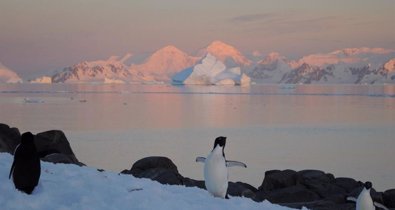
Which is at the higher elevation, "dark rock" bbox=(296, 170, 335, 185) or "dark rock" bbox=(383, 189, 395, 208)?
"dark rock" bbox=(296, 170, 335, 185)

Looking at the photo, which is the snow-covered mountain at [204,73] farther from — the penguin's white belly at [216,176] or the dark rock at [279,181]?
the penguin's white belly at [216,176]

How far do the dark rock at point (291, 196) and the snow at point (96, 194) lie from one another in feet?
20.4

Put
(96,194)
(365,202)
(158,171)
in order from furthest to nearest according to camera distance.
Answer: (158,171)
(365,202)
(96,194)

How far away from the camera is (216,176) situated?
33.2 feet

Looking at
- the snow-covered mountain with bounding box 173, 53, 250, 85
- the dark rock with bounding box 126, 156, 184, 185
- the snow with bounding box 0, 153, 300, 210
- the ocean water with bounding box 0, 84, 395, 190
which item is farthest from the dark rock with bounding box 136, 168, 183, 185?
the snow-covered mountain with bounding box 173, 53, 250, 85

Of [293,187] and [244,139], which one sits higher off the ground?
[293,187]

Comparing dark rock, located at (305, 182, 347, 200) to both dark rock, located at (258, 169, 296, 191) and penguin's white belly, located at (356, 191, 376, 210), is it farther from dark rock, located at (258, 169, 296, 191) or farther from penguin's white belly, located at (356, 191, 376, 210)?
penguin's white belly, located at (356, 191, 376, 210)

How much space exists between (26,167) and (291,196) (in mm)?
9850

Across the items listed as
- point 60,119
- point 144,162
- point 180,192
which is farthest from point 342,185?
point 60,119

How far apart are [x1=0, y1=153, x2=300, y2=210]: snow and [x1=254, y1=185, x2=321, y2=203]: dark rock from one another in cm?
621

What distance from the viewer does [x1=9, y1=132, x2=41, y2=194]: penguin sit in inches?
309

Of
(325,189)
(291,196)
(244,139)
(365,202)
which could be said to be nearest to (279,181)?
(325,189)

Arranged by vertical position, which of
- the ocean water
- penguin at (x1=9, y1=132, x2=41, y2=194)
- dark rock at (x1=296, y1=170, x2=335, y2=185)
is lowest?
the ocean water

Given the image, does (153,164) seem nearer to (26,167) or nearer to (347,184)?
(347,184)
